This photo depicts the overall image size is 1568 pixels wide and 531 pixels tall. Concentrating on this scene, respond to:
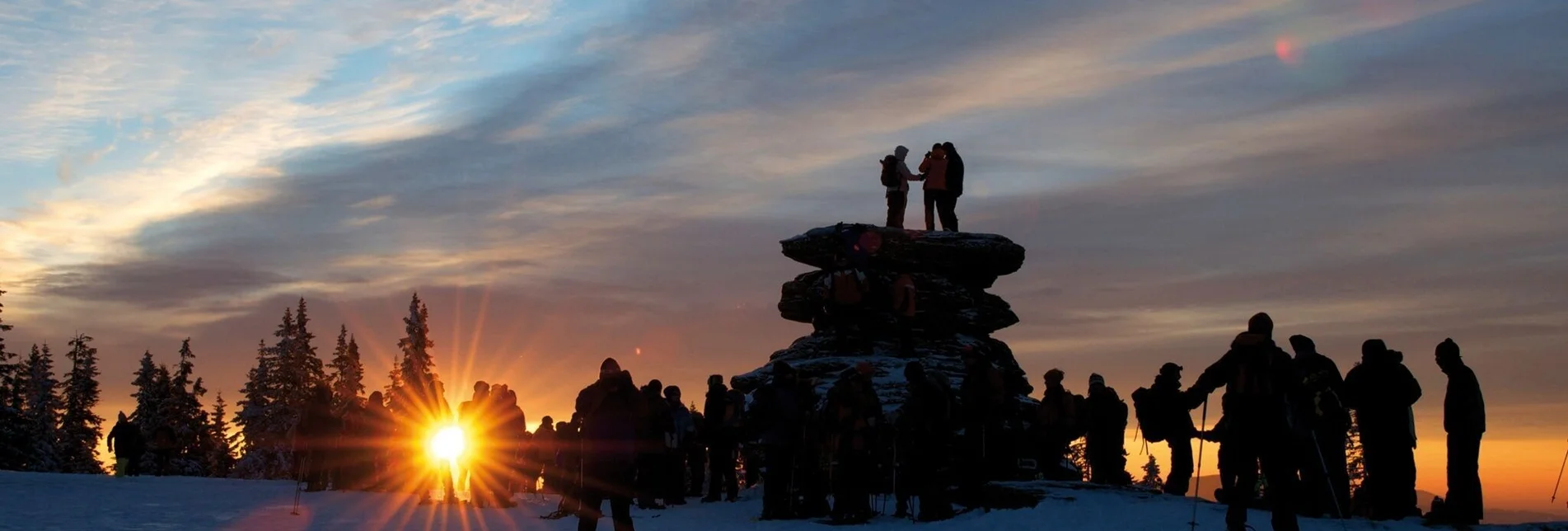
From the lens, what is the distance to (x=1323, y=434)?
56.4 ft

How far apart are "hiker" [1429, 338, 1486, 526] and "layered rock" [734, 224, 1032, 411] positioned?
15.4m

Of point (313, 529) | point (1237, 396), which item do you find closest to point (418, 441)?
point (313, 529)

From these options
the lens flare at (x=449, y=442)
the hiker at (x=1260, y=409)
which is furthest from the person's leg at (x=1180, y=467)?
the lens flare at (x=449, y=442)

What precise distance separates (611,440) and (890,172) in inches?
775

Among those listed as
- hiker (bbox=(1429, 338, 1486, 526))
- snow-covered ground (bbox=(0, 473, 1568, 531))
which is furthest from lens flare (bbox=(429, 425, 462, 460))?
hiker (bbox=(1429, 338, 1486, 526))

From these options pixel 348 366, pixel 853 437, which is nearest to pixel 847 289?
pixel 853 437

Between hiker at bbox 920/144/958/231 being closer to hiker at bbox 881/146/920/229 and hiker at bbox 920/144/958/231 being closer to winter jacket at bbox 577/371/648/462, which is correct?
hiker at bbox 881/146/920/229

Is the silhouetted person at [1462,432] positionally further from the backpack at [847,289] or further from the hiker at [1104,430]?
the backpack at [847,289]

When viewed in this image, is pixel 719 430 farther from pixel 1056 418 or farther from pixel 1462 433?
pixel 1462 433

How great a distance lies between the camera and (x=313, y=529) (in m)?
17.3

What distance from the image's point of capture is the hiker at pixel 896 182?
3422cm

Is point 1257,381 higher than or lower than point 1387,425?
higher

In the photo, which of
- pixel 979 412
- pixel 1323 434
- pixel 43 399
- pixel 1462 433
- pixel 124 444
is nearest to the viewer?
pixel 1462 433

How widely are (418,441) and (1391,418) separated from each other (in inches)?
731
